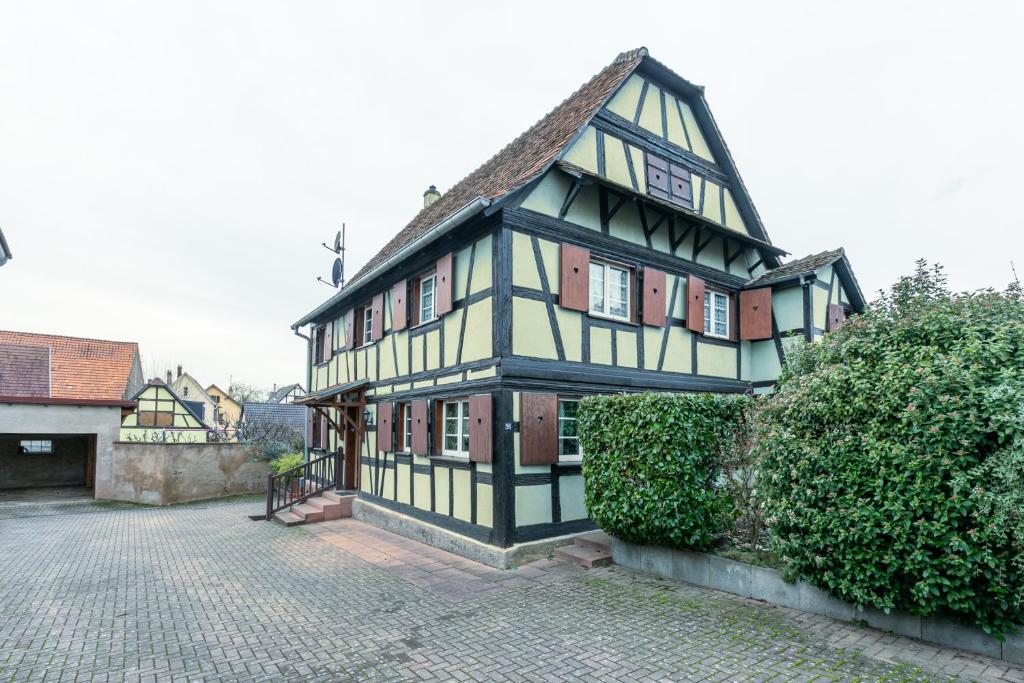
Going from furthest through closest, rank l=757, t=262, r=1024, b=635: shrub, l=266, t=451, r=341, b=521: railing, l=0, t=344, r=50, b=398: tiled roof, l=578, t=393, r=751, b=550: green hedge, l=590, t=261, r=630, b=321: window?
l=0, t=344, r=50, b=398: tiled roof < l=266, t=451, r=341, b=521: railing < l=590, t=261, r=630, b=321: window < l=578, t=393, r=751, b=550: green hedge < l=757, t=262, r=1024, b=635: shrub

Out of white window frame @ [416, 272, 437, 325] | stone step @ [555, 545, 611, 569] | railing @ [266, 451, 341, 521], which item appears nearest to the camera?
stone step @ [555, 545, 611, 569]

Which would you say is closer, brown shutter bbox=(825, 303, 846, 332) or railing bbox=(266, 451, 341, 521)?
brown shutter bbox=(825, 303, 846, 332)

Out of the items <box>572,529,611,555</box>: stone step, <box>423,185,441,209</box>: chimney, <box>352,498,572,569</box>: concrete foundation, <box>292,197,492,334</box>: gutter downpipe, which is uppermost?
<box>423,185,441,209</box>: chimney

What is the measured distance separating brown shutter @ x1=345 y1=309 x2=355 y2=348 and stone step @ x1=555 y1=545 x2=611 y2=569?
7696mm

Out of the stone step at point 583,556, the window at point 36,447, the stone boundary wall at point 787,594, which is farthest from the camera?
the window at point 36,447

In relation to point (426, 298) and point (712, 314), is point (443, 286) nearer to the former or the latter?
point (426, 298)

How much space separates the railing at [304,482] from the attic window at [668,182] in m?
9.17

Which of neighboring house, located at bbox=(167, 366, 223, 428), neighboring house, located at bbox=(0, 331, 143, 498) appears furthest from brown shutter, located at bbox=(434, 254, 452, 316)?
neighboring house, located at bbox=(167, 366, 223, 428)

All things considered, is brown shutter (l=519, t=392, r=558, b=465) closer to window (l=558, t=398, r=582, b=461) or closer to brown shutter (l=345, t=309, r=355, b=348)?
window (l=558, t=398, r=582, b=461)

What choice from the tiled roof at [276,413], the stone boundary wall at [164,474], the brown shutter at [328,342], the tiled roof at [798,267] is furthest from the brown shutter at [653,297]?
the tiled roof at [276,413]

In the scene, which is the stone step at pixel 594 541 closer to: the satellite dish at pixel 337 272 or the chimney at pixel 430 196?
the satellite dish at pixel 337 272

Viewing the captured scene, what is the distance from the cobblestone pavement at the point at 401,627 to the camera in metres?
4.42

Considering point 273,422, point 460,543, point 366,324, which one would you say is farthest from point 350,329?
point 273,422

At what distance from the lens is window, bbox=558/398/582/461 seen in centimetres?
865
